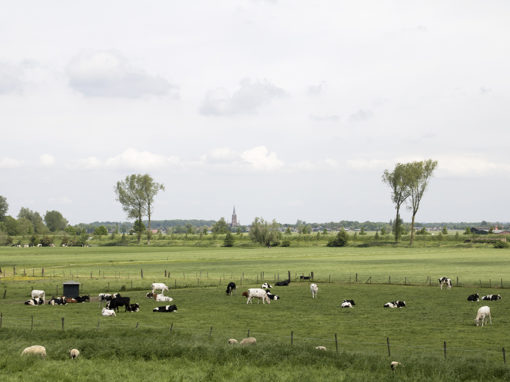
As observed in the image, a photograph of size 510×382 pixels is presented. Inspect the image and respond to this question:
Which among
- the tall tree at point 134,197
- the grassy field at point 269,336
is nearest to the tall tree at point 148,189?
the tall tree at point 134,197

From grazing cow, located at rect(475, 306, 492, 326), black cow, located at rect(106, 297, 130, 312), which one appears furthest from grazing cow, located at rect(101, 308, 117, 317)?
grazing cow, located at rect(475, 306, 492, 326)

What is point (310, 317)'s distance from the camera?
122 feet

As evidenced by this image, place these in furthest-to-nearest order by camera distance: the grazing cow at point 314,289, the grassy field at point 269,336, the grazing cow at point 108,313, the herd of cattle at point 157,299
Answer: the grazing cow at point 314,289 → the herd of cattle at point 157,299 → the grazing cow at point 108,313 → the grassy field at point 269,336

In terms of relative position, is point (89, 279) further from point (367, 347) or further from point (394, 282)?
point (367, 347)

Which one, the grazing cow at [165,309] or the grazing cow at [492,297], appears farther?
the grazing cow at [492,297]

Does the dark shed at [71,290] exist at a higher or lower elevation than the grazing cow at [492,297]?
higher

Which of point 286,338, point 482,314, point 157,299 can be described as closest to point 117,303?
point 157,299

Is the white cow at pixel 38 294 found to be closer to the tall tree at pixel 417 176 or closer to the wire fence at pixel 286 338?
the wire fence at pixel 286 338

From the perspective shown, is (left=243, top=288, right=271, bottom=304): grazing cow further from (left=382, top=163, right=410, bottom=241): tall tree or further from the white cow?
(left=382, top=163, right=410, bottom=241): tall tree

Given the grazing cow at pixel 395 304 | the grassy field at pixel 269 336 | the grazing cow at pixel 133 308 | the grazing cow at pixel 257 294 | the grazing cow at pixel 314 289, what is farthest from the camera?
the grazing cow at pixel 314 289

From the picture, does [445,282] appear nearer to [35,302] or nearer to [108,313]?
[108,313]

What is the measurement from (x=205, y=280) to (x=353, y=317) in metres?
28.8

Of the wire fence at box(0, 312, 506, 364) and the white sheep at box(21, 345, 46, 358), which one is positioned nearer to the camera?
the white sheep at box(21, 345, 46, 358)

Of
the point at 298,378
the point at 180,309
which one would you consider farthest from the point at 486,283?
the point at 298,378
